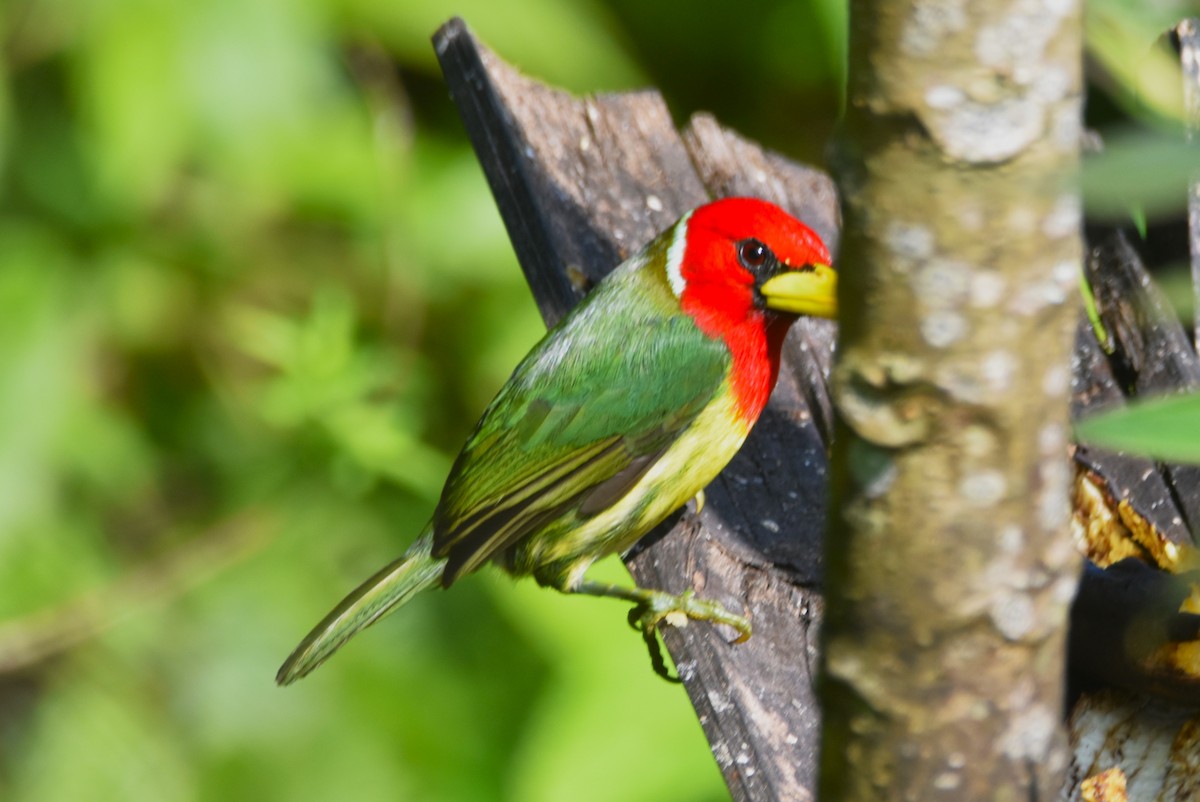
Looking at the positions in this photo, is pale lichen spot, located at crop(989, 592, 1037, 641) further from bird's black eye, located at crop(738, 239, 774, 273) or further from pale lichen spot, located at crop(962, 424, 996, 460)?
bird's black eye, located at crop(738, 239, 774, 273)

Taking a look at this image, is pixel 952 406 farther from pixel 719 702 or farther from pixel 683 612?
pixel 683 612

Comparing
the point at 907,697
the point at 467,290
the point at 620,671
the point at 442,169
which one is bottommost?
the point at 620,671

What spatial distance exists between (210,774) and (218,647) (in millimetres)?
356

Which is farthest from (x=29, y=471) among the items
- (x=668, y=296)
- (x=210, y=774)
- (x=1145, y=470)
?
(x=1145, y=470)

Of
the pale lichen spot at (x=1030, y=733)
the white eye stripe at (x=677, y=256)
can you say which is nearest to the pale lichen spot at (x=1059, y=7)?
the pale lichen spot at (x=1030, y=733)

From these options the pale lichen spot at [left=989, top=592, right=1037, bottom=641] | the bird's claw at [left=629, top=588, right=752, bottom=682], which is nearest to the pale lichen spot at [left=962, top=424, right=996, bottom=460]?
the pale lichen spot at [left=989, top=592, right=1037, bottom=641]

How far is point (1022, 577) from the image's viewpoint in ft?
3.39

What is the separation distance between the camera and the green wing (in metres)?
2.43

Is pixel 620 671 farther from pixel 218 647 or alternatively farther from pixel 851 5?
pixel 851 5

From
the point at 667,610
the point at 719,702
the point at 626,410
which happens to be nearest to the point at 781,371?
the point at 626,410

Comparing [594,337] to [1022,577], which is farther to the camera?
[594,337]

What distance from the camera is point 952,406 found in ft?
3.23

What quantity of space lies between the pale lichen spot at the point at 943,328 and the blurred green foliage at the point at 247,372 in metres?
2.58

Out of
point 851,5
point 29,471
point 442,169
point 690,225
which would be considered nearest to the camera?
point 851,5
